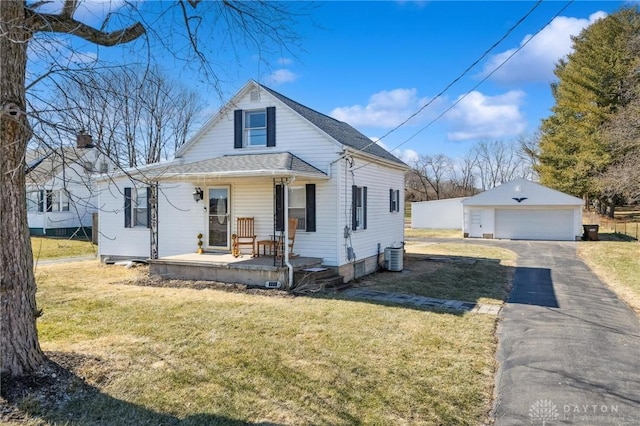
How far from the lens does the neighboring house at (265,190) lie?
10.3 meters

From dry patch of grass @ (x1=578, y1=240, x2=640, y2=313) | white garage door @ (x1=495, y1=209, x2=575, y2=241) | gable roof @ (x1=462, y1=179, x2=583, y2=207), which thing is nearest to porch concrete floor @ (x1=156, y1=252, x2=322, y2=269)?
dry patch of grass @ (x1=578, y1=240, x2=640, y2=313)

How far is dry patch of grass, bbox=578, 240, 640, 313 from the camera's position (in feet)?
31.2

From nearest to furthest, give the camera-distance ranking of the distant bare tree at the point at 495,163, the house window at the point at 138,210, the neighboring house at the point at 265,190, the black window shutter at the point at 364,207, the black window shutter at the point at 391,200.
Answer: the neighboring house at the point at 265,190 → the black window shutter at the point at 364,207 → the house window at the point at 138,210 → the black window shutter at the point at 391,200 → the distant bare tree at the point at 495,163

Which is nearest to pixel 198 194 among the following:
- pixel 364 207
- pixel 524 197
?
pixel 364 207

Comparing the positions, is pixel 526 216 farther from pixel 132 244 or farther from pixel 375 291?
pixel 132 244

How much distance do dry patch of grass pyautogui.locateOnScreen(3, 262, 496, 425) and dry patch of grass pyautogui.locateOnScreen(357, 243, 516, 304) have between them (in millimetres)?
2035

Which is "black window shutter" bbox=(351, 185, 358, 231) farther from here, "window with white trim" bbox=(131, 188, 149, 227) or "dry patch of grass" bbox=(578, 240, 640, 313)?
"window with white trim" bbox=(131, 188, 149, 227)

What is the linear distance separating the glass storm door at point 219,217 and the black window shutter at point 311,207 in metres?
2.47

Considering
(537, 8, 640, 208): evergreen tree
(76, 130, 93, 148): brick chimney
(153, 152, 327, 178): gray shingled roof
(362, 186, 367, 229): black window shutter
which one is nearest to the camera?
(76, 130, 93, 148): brick chimney

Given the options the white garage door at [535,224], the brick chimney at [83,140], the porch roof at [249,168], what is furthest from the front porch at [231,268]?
the white garage door at [535,224]

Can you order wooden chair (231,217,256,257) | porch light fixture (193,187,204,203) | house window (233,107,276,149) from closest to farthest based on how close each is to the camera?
wooden chair (231,217,256,257), house window (233,107,276,149), porch light fixture (193,187,204,203)

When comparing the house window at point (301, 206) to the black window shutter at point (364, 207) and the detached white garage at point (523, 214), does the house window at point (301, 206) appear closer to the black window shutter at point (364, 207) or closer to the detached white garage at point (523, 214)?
the black window shutter at point (364, 207)

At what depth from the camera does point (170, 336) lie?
5637 mm

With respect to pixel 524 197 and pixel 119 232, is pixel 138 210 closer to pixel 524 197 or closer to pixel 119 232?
pixel 119 232
